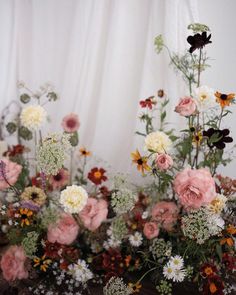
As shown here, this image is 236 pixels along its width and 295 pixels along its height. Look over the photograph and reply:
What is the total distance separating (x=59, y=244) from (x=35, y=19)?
1007mm

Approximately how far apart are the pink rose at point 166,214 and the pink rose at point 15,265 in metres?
0.42

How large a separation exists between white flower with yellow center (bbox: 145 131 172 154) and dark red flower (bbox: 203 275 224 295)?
390 millimetres

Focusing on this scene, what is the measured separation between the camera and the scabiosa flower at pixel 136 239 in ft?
3.62

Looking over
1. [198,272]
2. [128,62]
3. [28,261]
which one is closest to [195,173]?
[198,272]

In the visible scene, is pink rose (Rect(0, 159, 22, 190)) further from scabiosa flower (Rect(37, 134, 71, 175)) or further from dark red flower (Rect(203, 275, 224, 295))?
dark red flower (Rect(203, 275, 224, 295))

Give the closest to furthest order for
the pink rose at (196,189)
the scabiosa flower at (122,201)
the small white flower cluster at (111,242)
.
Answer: the pink rose at (196,189), the scabiosa flower at (122,201), the small white flower cluster at (111,242)

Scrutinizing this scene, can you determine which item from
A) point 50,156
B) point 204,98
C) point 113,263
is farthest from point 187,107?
point 113,263

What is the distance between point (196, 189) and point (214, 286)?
27 centimetres

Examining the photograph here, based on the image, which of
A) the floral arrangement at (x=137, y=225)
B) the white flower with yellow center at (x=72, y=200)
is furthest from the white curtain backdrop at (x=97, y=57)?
the white flower with yellow center at (x=72, y=200)

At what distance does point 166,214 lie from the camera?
108 centimetres

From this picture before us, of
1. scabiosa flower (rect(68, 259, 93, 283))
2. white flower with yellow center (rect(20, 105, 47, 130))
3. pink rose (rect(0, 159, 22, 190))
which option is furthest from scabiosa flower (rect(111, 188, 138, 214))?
white flower with yellow center (rect(20, 105, 47, 130))

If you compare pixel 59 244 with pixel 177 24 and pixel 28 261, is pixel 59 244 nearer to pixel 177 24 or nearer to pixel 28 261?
pixel 28 261

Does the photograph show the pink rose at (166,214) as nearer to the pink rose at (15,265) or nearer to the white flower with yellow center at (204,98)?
the white flower with yellow center at (204,98)

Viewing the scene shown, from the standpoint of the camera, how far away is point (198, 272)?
1.06 m
